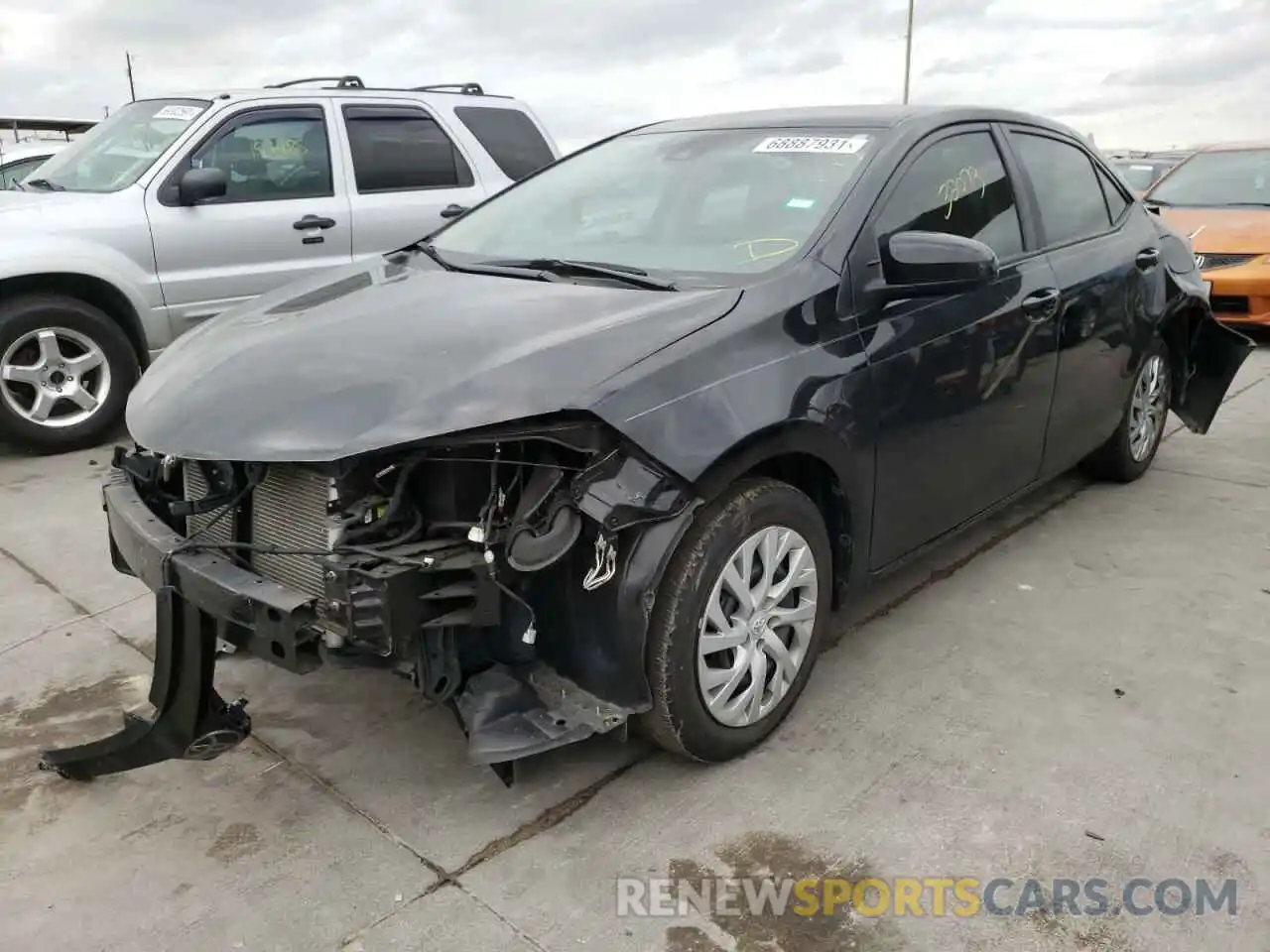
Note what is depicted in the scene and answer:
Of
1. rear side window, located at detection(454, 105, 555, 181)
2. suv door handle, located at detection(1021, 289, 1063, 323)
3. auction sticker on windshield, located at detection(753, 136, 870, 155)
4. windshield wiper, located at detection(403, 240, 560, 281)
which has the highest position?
rear side window, located at detection(454, 105, 555, 181)

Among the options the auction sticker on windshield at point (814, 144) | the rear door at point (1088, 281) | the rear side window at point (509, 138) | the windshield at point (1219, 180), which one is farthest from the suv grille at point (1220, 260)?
the auction sticker on windshield at point (814, 144)

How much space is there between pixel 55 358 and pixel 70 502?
105 centimetres

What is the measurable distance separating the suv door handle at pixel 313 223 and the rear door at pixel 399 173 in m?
0.17

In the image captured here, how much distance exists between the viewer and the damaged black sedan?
7.79 ft

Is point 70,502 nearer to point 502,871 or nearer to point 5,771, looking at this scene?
point 5,771

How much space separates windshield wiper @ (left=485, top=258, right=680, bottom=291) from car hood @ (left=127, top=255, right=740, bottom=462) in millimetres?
69

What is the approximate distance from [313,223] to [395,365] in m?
4.13

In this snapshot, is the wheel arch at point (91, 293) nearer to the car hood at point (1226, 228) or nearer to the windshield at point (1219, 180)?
the car hood at point (1226, 228)

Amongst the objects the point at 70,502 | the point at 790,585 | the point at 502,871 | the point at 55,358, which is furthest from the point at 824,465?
the point at 55,358

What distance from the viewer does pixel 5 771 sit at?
2.87m

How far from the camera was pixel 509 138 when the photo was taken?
23.8 feet

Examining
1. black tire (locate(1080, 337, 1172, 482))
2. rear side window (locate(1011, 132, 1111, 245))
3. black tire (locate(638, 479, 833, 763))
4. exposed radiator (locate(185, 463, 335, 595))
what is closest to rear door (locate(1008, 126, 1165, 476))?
rear side window (locate(1011, 132, 1111, 245))

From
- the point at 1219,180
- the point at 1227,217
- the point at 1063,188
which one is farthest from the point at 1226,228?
the point at 1063,188

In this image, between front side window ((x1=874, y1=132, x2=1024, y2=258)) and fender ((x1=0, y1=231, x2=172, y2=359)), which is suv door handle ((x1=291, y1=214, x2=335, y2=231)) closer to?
fender ((x1=0, y1=231, x2=172, y2=359))
